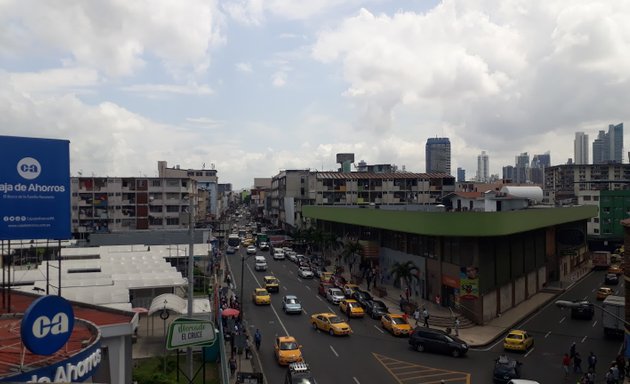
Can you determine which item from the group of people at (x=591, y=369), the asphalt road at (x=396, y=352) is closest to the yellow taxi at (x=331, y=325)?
the asphalt road at (x=396, y=352)

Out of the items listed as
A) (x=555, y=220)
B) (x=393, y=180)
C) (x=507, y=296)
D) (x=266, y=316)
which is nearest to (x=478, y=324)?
(x=507, y=296)

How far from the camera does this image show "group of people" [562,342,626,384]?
2531 centimetres

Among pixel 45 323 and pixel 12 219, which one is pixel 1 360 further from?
pixel 12 219

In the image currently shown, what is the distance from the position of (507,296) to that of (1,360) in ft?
129

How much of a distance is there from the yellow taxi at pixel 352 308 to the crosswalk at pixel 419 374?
1081 cm

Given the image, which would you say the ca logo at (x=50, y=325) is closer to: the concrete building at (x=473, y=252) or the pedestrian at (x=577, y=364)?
the pedestrian at (x=577, y=364)

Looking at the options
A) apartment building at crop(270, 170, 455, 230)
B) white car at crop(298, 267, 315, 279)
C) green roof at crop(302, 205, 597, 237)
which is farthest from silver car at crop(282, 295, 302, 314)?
apartment building at crop(270, 170, 455, 230)

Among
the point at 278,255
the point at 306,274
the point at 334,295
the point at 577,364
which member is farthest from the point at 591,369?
the point at 278,255

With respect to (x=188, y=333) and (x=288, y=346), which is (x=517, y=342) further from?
(x=188, y=333)

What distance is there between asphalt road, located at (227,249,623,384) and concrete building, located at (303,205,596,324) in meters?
3.64

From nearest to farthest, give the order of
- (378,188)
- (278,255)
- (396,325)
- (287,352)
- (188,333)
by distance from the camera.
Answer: (188,333) < (287,352) < (396,325) < (278,255) < (378,188)

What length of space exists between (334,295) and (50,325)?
115ft

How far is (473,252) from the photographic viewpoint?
3931 cm

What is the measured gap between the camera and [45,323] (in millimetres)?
12219
